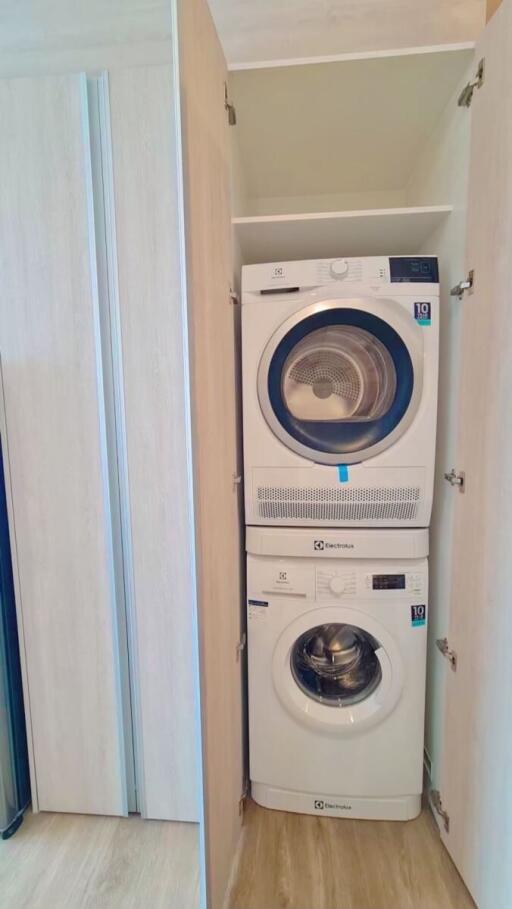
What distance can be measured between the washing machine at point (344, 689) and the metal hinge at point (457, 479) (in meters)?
0.19

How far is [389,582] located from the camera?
50.5 inches

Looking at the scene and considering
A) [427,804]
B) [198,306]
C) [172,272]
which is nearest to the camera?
[198,306]

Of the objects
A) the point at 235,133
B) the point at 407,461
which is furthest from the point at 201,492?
the point at 235,133

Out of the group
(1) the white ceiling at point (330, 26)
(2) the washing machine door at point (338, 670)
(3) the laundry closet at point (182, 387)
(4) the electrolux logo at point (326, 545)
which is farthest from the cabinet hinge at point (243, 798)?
(1) the white ceiling at point (330, 26)

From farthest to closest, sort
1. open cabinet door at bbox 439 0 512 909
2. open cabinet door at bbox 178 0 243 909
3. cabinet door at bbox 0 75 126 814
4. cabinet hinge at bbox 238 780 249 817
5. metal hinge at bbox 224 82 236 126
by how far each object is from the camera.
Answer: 1. cabinet hinge at bbox 238 780 249 817
2. cabinet door at bbox 0 75 126 814
3. metal hinge at bbox 224 82 236 126
4. open cabinet door at bbox 439 0 512 909
5. open cabinet door at bbox 178 0 243 909

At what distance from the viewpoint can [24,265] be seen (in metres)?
1.24

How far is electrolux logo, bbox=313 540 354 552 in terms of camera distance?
1.29m

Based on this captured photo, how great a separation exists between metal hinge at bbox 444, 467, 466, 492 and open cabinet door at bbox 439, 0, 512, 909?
0.02 meters

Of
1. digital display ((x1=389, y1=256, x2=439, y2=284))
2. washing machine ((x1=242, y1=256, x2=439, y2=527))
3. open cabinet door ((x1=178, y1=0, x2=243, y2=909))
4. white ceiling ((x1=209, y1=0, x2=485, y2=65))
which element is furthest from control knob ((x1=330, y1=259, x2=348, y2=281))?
white ceiling ((x1=209, y1=0, x2=485, y2=65))

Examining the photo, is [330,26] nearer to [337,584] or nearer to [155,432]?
[155,432]

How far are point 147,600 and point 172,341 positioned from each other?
83 centimetres

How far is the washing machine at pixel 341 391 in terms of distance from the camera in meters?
1.20

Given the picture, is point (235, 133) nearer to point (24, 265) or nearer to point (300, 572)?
point (24, 265)

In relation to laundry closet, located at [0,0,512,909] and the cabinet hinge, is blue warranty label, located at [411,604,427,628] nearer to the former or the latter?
laundry closet, located at [0,0,512,909]
